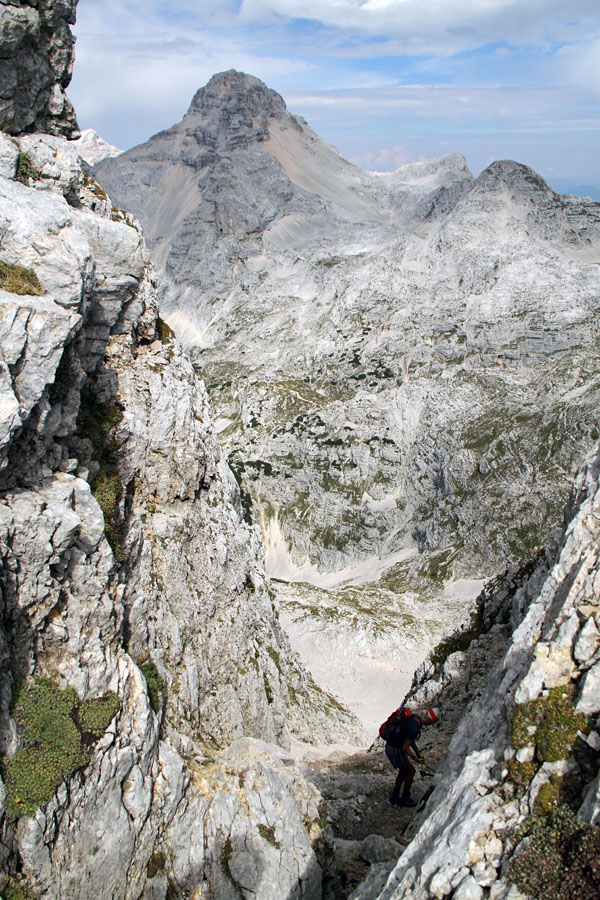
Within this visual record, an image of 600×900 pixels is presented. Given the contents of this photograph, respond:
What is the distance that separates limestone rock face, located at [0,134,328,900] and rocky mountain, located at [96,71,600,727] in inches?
1217

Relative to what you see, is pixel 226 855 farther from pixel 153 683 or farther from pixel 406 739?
pixel 406 739

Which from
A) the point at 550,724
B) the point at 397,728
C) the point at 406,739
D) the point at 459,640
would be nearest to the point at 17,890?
the point at 397,728

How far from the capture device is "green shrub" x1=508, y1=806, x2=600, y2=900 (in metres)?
8.92

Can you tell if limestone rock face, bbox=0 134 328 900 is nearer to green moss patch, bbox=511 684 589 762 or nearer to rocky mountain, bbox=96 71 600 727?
green moss patch, bbox=511 684 589 762

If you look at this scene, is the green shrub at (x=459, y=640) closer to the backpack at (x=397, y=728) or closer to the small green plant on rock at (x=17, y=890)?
the backpack at (x=397, y=728)

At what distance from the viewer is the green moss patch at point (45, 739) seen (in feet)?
46.3

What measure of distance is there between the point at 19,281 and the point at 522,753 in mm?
17008

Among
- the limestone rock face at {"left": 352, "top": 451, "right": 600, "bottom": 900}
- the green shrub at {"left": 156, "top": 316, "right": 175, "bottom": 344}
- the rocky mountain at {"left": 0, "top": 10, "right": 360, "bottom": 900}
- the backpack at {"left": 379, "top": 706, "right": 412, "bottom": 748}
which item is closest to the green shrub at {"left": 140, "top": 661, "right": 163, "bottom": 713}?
the rocky mountain at {"left": 0, "top": 10, "right": 360, "bottom": 900}

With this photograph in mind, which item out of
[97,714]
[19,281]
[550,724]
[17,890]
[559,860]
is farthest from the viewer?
[97,714]

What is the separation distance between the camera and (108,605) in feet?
57.8

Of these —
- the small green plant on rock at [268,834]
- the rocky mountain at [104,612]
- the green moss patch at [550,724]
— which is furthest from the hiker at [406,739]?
the green moss patch at [550,724]

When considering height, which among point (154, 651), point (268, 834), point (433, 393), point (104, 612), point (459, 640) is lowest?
point (268, 834)

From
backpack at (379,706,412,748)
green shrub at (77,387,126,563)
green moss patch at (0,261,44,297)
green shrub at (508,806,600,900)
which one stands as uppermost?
green moss patch at (0,261,44,297)

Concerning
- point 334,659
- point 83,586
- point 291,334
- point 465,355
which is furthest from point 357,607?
point 291,334
